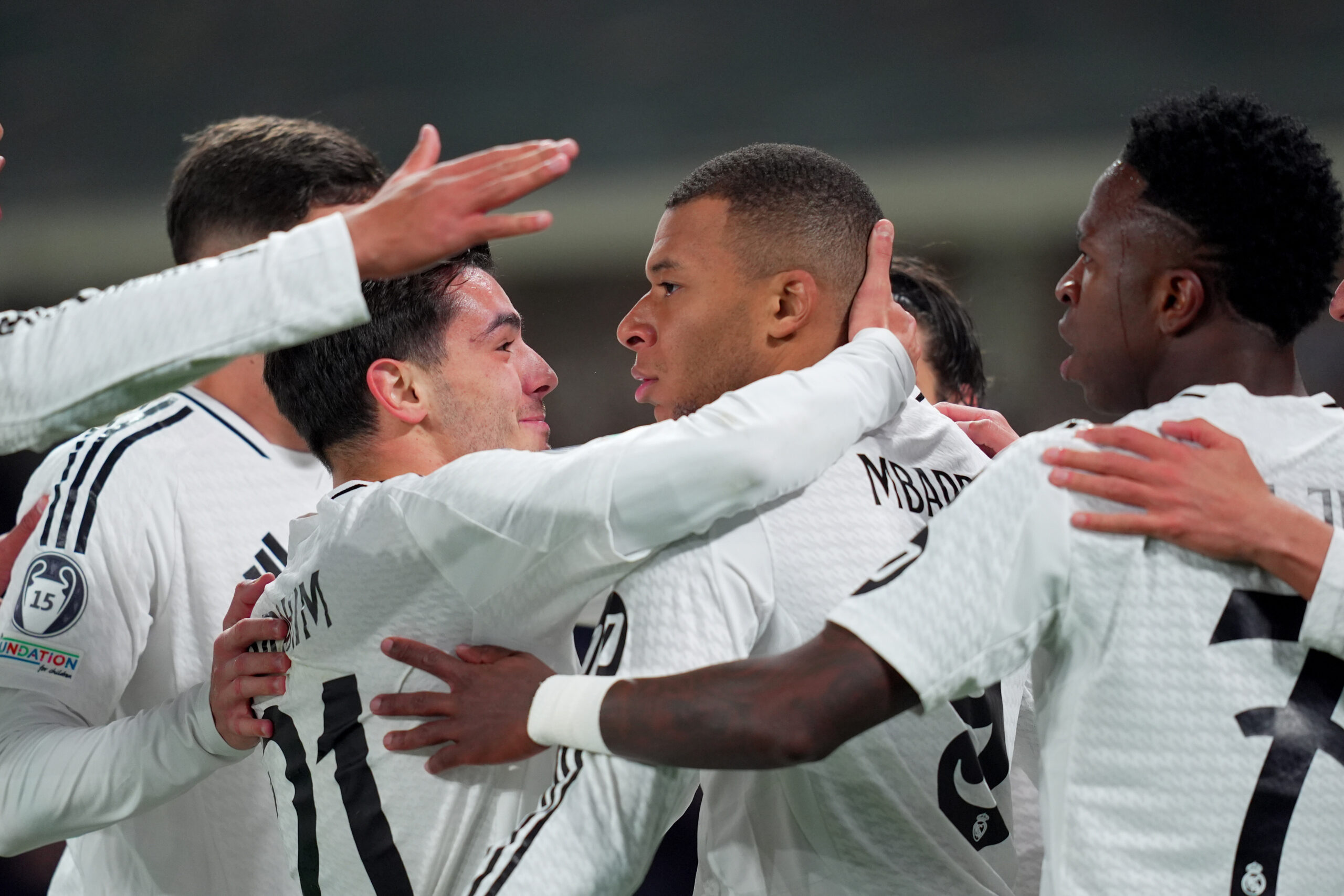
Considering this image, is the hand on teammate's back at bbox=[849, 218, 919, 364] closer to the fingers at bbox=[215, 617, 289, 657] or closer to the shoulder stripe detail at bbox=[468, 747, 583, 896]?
the shoulder stripe detail at bbox=[468, 747, 583, 896]

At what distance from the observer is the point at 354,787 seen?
198cm

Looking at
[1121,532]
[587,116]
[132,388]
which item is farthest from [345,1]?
[1121,532]

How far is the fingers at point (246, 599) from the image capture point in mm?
2254

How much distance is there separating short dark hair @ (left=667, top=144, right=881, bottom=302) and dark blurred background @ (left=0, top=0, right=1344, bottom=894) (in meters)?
4.81

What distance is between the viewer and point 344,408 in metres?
2.23

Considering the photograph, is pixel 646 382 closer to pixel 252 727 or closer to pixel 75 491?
pixel 252 727

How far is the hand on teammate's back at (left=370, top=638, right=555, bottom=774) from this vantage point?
5.86 ft

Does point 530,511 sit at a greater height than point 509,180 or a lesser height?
lesser

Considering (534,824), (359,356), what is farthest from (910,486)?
(359,356)

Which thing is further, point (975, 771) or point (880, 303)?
point (880, 303)

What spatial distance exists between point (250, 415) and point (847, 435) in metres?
1.60

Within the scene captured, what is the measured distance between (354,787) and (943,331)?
241 centimetres

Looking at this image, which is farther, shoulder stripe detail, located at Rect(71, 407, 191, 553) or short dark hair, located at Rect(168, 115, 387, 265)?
short dark hair, located at Rect(168, 115, 387, 265)

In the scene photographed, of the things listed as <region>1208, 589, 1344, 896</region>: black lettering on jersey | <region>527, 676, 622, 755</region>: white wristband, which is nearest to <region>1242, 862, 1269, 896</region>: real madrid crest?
<region>1208, 589, 1344, 896</region>: black lettering on jersey
